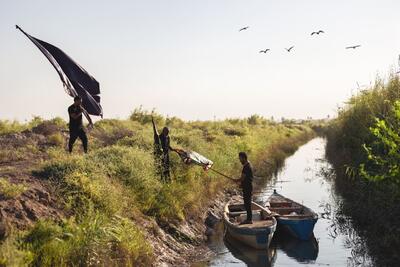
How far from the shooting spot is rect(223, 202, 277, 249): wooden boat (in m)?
14.1

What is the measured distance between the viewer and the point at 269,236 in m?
14.3

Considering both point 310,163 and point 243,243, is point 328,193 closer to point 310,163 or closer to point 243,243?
point 243,243

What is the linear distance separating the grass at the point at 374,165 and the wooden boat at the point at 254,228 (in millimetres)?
3070

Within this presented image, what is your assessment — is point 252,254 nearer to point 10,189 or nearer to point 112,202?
point 112,202

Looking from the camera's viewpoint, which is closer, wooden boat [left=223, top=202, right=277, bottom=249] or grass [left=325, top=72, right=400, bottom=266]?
grass [left=325, top=72, right=400, bottom=266]

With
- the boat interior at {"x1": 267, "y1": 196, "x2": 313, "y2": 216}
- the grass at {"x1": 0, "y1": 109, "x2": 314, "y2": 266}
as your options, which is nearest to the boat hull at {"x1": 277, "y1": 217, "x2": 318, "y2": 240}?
the boat interior at {"x1": 267, "y1": 196, "x2": 313, "y2": 216}

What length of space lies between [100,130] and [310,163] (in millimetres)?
18940

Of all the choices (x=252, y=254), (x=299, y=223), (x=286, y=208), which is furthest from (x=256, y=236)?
(x=286, y=208)

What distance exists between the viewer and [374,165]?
1750cm

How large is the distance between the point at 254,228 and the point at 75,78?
22.6ft

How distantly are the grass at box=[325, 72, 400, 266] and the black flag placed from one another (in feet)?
25.5

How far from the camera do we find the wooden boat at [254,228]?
14148 mm

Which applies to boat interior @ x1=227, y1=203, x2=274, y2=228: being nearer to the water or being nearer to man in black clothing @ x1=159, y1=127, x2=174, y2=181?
the water

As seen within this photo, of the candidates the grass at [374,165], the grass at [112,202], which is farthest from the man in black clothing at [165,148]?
the grass at [374,165]
